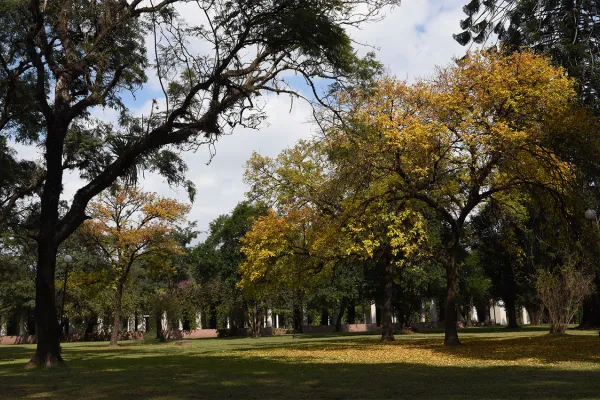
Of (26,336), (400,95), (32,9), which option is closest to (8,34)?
(32,9)

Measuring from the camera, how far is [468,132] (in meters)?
20.9

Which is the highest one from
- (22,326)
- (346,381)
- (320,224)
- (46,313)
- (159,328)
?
(320,224)

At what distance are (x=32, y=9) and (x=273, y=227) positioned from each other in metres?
16.0

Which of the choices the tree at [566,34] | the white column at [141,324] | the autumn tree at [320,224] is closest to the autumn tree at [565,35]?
the tree at [566,34]

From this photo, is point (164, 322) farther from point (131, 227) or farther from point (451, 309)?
point (451, 309)

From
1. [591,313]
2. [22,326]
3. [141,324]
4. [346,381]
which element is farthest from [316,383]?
[22,326]

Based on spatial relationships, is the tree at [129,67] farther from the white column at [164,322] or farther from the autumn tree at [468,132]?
the white column at [164,322]

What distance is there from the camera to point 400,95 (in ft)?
73.3

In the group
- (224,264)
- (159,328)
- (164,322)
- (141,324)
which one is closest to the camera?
(164,322)

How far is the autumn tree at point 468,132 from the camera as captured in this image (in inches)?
762

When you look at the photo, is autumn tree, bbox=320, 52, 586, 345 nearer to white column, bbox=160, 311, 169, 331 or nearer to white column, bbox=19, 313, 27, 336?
white column, bbox=160, 311, 169, 331

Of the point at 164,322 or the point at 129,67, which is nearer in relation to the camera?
the point at 129,67

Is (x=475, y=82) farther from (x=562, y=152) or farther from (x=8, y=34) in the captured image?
(x=8, y=34)

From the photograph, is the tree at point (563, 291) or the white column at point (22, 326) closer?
the tree at point (563, 291)
